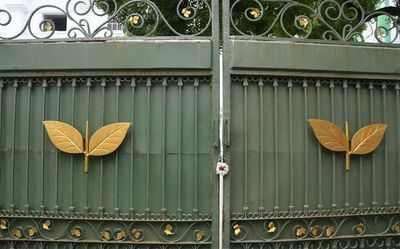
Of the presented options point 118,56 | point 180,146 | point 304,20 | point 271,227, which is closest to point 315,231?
point 271,227

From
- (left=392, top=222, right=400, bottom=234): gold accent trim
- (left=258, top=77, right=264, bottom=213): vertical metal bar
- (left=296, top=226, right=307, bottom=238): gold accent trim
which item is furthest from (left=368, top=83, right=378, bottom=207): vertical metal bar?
(left=258, top=77, right=264, bottom=213): vertical metal bar

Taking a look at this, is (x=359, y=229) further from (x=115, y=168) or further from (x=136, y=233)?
(x=115, y=168)

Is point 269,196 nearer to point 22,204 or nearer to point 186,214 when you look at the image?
point 186,214

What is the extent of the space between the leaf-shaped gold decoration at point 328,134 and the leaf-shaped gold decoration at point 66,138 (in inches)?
87.3

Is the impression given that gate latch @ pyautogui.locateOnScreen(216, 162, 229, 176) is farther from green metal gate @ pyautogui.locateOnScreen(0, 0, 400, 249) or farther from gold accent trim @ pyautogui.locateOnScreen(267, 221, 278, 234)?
gold accent trim @ pyautogui.locateOnScreen(267, 221, 278, 234)

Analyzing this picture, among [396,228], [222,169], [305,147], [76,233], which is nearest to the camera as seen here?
[222,169]

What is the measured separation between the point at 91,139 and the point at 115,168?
0.36 meters

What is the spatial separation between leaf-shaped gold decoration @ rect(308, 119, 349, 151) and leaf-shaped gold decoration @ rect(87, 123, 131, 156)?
5.96 ft

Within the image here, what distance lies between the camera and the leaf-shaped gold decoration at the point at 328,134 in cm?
399

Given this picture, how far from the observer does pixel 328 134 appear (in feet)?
13.1

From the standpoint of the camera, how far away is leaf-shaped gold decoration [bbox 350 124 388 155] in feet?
13.3

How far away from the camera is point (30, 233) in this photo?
3967mm

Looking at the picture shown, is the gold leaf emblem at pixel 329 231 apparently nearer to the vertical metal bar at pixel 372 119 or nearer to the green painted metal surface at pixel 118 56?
the vertical metal bar at pixel 372 119

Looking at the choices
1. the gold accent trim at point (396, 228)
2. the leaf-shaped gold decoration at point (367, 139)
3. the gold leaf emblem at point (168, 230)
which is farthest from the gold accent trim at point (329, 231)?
the gold leaf emblem at point (168, 230)
